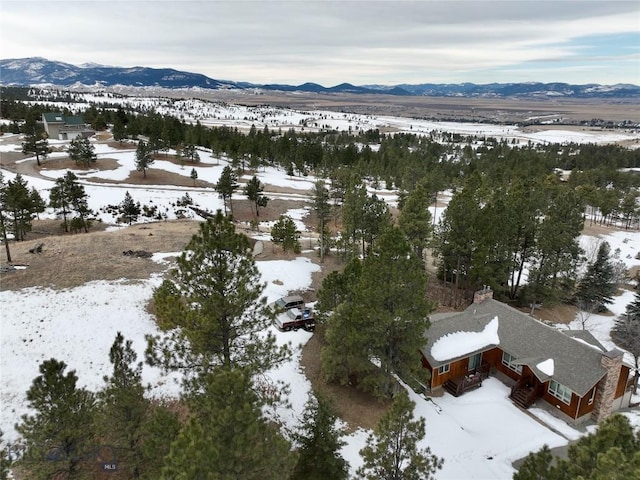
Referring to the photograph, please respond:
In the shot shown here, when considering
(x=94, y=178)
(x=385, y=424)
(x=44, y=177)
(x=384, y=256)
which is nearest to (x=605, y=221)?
(x=384, y=256)

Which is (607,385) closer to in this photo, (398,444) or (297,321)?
(398,444)

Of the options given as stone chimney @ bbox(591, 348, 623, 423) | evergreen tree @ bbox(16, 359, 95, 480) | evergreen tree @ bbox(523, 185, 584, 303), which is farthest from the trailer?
evergreen tree @ bbox(523, 185, 584, 303)

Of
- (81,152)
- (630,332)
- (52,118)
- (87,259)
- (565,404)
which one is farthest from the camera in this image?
(52,118)

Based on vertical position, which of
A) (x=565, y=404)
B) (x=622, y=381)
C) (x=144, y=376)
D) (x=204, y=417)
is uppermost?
(x=204, y=417)

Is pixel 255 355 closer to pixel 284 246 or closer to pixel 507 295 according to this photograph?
pixel 284 246

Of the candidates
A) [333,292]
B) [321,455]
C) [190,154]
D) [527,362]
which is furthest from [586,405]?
[190,154]

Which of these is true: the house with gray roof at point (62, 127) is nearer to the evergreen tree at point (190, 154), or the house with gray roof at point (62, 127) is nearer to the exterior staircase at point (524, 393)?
the evergreen tree at point (190, 154)

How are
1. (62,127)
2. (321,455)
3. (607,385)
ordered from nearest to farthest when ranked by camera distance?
(321,455) → (607,385) → (62,127)

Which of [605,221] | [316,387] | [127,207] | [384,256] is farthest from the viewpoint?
[605,221]
